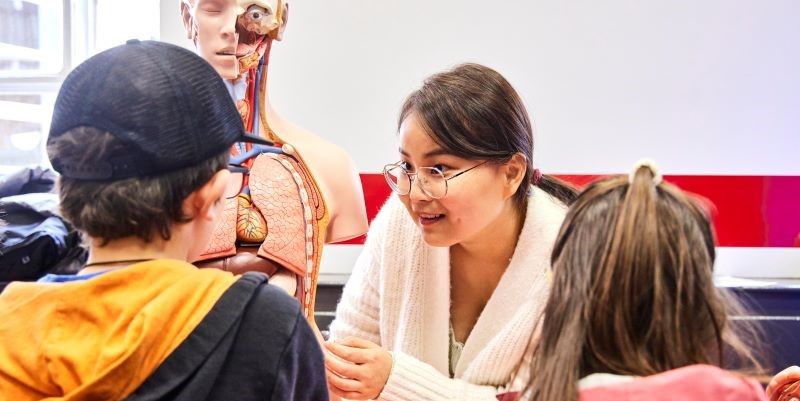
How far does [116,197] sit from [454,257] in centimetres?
98

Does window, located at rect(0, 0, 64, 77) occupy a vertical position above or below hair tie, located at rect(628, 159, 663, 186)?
above

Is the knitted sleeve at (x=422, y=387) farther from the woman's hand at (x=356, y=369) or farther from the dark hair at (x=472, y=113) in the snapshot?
the dark hair at (x=472, y=113)

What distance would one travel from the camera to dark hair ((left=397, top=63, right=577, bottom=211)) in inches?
61.2

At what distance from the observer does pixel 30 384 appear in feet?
3.09

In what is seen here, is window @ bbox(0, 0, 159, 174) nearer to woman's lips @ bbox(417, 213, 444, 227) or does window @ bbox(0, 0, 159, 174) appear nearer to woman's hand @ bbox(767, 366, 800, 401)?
woman's lips @ bbox(417, 213, 444, 227)

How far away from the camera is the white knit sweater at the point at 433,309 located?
1.61 metres

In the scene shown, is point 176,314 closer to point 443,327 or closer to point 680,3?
point 443,327

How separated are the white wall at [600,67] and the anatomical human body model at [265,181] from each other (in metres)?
0.90

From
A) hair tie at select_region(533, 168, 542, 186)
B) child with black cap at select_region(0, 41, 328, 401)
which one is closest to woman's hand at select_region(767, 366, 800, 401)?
hair tie at select_region(533, 168, 542, 186)

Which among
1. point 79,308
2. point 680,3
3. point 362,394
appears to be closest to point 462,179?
point 362,394

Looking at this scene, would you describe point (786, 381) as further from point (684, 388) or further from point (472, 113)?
point (472, 113)

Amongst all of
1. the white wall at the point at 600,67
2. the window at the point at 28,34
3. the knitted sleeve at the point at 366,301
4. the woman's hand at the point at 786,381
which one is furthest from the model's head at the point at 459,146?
the window at the point at 28,34

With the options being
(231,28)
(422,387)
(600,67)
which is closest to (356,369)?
(422,387)

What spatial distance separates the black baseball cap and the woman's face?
613mm
